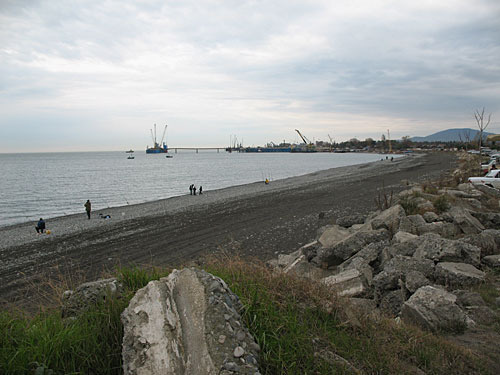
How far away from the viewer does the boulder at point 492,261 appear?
6305mm

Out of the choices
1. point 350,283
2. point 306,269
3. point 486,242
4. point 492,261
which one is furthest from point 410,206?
point 350,283

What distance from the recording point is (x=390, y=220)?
8.79 metres

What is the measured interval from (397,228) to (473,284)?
2911 mm

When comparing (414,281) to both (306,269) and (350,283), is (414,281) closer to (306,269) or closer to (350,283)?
(350,283)

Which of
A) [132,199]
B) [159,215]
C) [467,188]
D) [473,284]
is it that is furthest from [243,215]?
[132,199]

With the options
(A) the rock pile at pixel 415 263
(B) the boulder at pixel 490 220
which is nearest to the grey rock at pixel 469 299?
(A) the rock pile at pixel 415 263

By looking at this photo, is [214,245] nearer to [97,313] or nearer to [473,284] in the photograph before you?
[473,284]

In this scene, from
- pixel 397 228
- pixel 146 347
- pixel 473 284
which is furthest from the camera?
pixel 397 228

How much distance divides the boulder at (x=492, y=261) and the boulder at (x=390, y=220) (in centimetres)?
213

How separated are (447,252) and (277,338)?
464 centimetres

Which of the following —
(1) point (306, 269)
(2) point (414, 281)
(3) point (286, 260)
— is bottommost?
(3) point (286, 260)

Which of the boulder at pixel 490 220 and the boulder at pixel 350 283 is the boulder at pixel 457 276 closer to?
the boulder at pixel 350 283

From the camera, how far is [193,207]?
24.5 meters

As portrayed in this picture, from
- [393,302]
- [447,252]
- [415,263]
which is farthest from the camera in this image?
[447,252]
